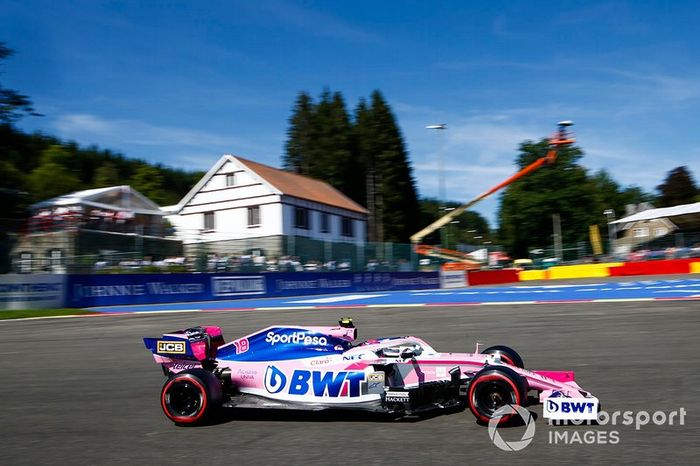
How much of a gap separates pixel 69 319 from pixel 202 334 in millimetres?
12496

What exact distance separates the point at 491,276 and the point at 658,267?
9672mm

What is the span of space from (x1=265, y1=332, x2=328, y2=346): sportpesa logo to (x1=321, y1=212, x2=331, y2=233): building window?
41374 millimetres

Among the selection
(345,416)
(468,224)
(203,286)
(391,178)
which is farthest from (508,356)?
(468,224)

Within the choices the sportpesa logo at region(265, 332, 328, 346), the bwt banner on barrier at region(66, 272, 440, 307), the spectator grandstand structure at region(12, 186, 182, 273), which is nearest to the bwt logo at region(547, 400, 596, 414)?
the sportpesa logo at region(265, 332, 328, 346)

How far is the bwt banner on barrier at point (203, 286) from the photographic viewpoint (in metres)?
21.2

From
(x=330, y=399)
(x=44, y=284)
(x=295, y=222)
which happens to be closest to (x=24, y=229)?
(x=44, y=284)

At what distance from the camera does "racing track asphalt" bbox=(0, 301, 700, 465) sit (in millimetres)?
4613

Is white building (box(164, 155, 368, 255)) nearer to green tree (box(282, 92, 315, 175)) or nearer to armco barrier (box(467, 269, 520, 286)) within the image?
armco barrier (box(467, 269, 520, 286))

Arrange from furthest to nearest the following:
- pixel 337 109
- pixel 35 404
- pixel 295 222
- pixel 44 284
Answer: pixel 337 109 → pixel 295 222 → pixel 44 284 → pixel 35 404

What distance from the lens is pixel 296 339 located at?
610 cm

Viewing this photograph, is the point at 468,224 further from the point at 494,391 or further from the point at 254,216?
the point at 494,391

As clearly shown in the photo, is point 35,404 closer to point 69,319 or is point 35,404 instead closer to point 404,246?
point 69,319

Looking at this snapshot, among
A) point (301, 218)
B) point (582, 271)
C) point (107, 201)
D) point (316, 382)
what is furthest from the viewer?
point (301, 218)

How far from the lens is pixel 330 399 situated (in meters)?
5.59
